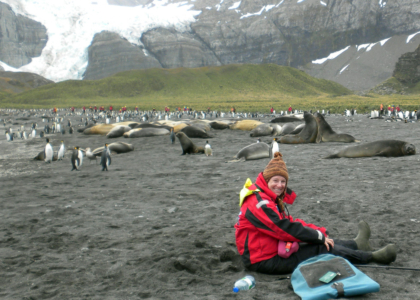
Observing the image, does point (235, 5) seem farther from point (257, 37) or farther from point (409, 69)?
point (409, 69)

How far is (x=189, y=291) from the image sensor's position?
3145 mm

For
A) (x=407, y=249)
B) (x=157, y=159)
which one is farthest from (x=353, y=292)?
(x=157, y=159)

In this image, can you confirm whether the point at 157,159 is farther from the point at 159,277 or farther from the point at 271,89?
the point at 271,89

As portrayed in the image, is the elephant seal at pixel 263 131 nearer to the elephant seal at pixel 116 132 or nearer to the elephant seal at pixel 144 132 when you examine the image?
the elephant seal at pixel 144 132

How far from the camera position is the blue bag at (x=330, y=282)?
2791 mm

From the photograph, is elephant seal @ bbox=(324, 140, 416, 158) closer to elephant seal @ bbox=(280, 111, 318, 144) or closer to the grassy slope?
elephant seal @ bbox=(280, 111, 318, 144)

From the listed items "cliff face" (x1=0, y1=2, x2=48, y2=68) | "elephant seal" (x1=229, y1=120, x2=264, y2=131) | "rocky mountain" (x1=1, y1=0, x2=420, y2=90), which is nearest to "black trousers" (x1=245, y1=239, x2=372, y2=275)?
"elephant seal" (x1=229, y1=120, x2=264, y2=131)

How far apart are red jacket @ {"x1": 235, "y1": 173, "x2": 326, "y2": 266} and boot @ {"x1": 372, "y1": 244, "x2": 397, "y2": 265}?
0.50 m

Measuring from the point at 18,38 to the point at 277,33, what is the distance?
363 ft

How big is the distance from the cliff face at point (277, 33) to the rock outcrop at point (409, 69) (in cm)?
5232

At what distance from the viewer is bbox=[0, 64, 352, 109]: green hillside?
310 feet

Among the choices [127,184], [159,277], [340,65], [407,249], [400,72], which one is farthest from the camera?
[340,65]

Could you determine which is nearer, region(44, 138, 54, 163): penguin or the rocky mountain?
region(44, 138, 54, 163): penguin

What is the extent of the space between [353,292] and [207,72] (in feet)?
377
